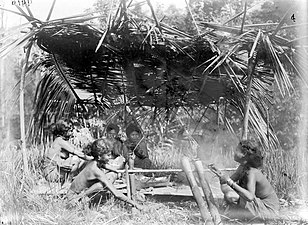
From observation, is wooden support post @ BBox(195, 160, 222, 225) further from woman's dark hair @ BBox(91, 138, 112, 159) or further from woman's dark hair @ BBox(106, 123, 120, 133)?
woman's dark hair @ BBox(106, 123, 120, 133)

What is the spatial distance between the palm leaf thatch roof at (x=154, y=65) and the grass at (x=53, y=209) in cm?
130

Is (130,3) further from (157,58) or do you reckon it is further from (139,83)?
(139,83)

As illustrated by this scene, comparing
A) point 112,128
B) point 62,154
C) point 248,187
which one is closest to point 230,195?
point 248,187

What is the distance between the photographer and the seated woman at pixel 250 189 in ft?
14.0

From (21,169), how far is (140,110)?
12.1 feet

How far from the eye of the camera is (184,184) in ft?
22.1

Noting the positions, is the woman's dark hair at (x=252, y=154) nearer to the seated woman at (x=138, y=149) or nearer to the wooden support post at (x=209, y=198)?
the wooden support post at (x=209, y=198)

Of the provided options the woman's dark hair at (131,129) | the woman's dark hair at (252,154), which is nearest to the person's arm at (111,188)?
the woman's dark hair at (252,154)

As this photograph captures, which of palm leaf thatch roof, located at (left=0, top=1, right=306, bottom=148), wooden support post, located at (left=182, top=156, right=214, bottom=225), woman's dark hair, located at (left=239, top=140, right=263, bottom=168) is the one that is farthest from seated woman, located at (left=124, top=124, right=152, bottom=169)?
woman's dark hair, located at (left=239, top=140, right=263, bottom=168)

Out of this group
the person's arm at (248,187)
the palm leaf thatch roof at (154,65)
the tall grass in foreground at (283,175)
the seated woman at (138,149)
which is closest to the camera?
the person's arm at (248,187)

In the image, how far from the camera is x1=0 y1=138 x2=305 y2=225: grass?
394 cm

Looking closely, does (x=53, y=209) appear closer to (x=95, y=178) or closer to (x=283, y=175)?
(x=95, y=178)

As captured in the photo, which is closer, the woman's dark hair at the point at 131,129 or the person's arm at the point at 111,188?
the person's arm at the point at 111,188

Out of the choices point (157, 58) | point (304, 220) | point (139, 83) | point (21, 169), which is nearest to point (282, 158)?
point (304, 220)
